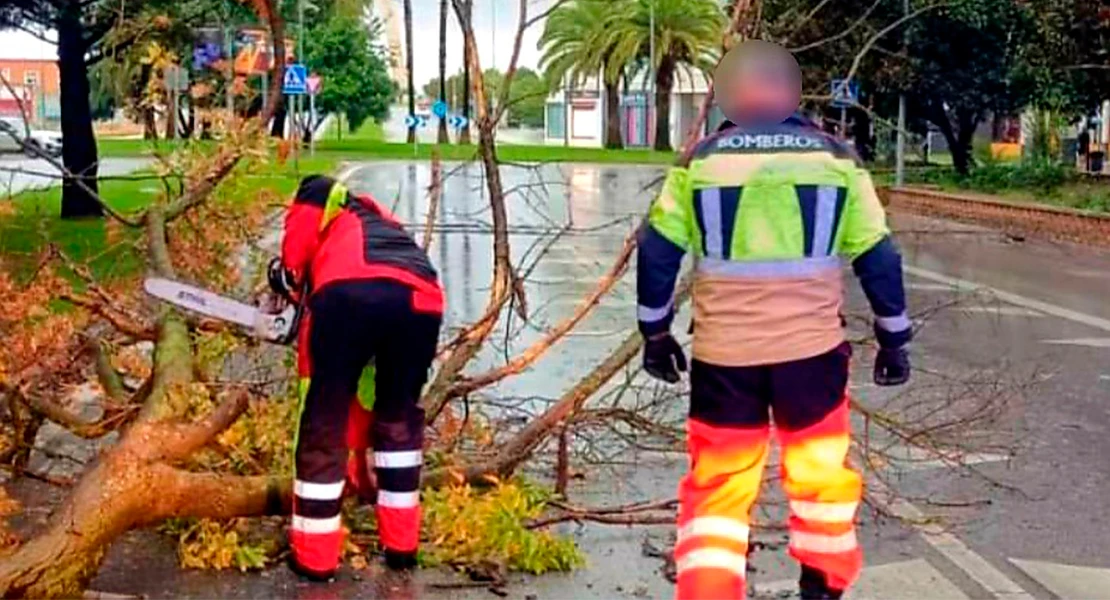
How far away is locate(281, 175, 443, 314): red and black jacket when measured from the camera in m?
5.35

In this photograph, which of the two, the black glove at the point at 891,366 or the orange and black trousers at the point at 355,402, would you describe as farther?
the orange and black trousers at the point at 355,402

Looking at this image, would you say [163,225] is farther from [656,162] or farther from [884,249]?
[656,162]

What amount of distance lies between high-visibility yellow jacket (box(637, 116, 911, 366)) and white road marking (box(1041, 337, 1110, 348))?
8.49m

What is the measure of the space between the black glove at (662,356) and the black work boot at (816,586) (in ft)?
2.19

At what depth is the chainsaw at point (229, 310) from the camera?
19.4ft

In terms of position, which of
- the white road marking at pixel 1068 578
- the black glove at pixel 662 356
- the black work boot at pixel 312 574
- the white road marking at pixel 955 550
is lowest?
the white road marking at pixel 1068 578

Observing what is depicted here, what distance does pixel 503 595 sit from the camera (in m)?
5.47

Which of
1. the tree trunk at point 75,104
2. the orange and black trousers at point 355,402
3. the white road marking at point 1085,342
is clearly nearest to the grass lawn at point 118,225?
the orange and black trousers at point 355,402

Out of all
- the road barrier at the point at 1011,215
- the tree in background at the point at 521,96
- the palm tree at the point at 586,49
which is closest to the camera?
the tree in background at the point at 521,96

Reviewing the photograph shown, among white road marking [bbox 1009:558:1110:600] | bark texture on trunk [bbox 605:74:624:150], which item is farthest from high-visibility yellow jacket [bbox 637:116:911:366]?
bark texture on trunk [bbox 605:74:624:150]

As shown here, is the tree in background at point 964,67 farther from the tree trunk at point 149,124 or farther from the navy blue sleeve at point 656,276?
the navy blue sleeve at point 656,276

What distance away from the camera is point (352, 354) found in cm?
536

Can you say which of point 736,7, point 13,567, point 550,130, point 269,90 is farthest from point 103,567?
point 550,130

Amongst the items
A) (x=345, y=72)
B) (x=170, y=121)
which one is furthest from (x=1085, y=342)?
(x=345, y=72)
